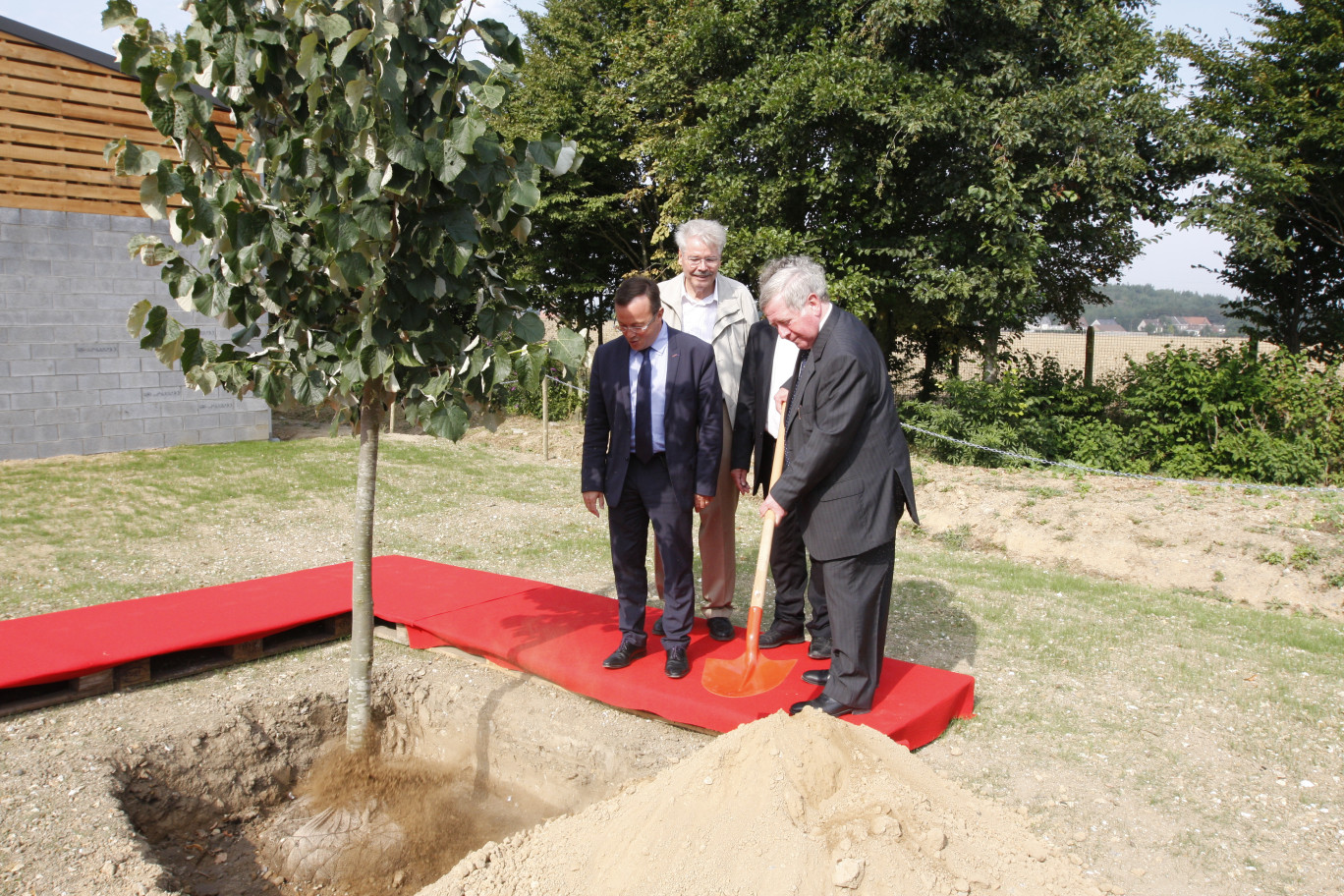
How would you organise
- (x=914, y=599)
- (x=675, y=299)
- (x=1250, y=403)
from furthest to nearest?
1. (x=1250, y=403)
2. (x=914, y=599)
3. (x=675, y=299)

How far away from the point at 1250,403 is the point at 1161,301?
7859cm

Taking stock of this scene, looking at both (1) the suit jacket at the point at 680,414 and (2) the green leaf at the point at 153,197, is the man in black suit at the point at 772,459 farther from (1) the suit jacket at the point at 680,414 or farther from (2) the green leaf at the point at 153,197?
(2) the green leaf at the point at 153,197

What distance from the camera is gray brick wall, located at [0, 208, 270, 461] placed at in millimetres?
11102

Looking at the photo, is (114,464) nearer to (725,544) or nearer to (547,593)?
(547,593)

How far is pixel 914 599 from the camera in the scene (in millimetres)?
6414

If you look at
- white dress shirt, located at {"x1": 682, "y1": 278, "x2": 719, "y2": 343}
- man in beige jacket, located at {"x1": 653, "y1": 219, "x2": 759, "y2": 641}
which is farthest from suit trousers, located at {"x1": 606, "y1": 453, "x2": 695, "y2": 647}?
white dress shirt, located at {"x1": 682, "y1": 278, "x2": 719, "y2": 343}

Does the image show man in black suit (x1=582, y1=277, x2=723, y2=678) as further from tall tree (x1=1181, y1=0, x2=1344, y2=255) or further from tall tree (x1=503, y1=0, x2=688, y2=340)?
tall tree (x1=503, y1=0, x2=688, y2=340)

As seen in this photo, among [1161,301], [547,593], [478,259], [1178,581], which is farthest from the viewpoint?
[1161,301]

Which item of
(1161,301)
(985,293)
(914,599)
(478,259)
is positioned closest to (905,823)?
(478,259)

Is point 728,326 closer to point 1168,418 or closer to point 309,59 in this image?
point 309,59

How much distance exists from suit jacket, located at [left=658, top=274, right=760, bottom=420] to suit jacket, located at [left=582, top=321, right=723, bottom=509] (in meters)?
0.51

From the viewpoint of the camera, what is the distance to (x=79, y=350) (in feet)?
38.1

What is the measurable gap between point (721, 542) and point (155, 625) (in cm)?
310

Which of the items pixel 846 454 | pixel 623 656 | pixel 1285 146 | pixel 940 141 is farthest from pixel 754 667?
pixel 1285 146
